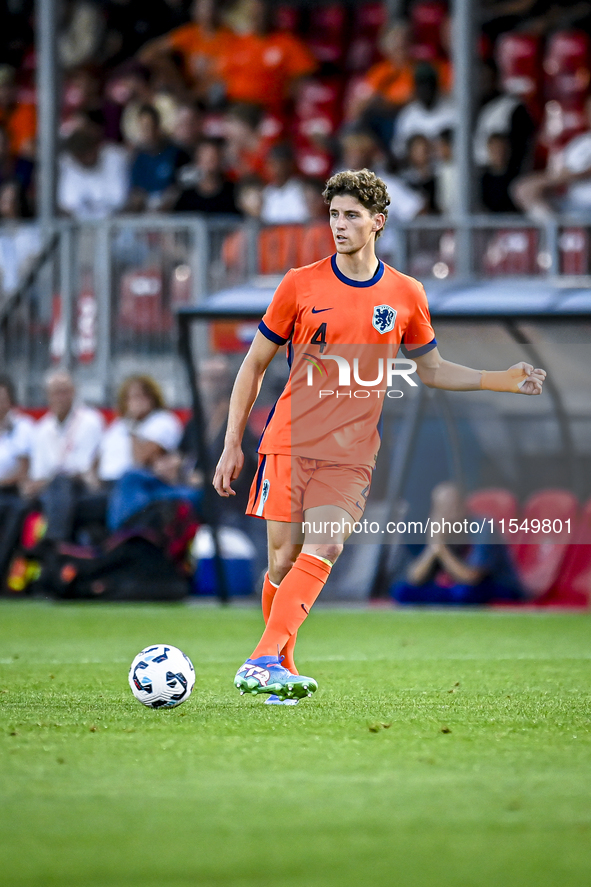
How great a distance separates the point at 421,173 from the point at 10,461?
472 cm

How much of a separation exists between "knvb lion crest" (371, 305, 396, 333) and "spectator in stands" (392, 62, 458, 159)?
9.21m

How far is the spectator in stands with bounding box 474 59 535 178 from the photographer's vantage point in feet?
46.6

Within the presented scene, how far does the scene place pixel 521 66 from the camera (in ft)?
52.4

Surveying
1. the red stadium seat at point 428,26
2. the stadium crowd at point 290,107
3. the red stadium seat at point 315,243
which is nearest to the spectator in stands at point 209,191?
the stadium crowd at point 290,107

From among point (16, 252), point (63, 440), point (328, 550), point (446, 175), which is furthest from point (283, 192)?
point (328, 550)

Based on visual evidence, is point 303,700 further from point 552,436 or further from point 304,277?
point 552,436

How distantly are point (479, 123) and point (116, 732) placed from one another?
10.8 meters

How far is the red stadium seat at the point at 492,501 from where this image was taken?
11945 millimetres

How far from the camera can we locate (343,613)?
11.6 m

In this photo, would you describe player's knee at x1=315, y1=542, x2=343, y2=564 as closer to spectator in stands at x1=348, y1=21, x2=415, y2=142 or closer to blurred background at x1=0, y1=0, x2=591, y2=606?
blurred background at x1=0, y1=0, x2=591, y2=606

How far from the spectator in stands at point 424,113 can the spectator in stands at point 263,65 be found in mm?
2145

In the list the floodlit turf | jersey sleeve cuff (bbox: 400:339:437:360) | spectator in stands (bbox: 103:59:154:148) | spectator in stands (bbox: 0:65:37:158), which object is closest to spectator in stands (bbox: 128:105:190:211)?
spectator in stands (bbox: 103:59:154:148)

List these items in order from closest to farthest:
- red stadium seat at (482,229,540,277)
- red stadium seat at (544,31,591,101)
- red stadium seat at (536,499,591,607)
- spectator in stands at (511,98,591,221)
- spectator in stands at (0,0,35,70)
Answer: red stadium seat at (536,499,591,607) → red stadium seat at (482,229,540,277) → spectator in stands at (511,98,591,221) → red stadium seat at (544,31,591,101) → spectator in stands at (0,0,35,70)

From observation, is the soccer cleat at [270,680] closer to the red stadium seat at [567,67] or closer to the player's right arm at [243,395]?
the player's right arm at [243,395]
